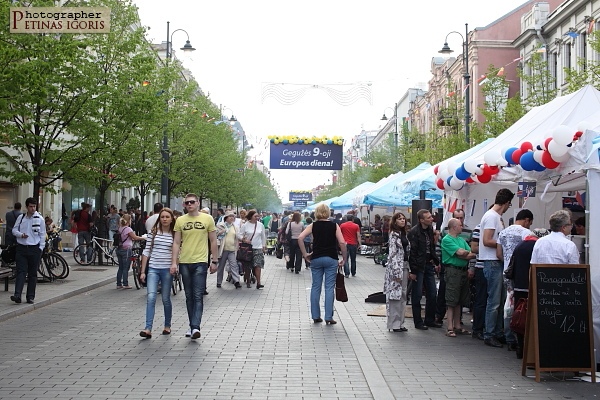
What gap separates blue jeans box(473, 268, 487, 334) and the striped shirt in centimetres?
402

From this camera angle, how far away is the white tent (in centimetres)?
905

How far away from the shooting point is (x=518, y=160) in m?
11.3

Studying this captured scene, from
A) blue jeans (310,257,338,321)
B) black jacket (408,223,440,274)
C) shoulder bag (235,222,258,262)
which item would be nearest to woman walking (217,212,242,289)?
shoulder bag (235,222,258,262)

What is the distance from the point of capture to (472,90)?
53.6m

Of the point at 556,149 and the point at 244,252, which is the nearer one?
the point at 556,149

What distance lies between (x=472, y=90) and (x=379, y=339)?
44091mm

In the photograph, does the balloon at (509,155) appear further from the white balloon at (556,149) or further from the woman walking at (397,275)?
the white balloon at (556,149)

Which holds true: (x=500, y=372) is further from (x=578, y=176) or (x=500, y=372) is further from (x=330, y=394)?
(x=578, y=176)

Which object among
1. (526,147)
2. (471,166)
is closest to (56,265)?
(471,166)

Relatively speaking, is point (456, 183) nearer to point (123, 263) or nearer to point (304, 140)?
point (123, 263)

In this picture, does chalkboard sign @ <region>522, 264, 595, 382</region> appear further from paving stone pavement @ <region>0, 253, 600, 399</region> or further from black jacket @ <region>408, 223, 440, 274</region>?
black jacket @ <region>408, 223, 440, 274</region>

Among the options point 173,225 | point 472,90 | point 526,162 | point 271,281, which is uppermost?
point 472,90

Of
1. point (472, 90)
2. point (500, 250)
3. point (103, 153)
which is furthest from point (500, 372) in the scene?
point (472, 90)

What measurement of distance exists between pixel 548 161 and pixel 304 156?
2914 centimetres
